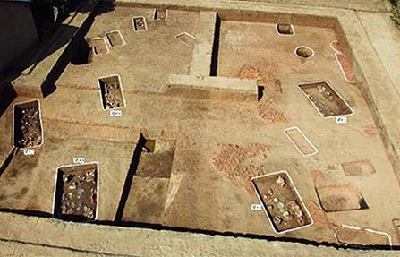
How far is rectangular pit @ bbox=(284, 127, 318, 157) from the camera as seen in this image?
716cm

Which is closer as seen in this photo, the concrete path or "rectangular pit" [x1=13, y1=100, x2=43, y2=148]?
"rectangular pit" [x1=13, y1=100, x2=43, y2=148]

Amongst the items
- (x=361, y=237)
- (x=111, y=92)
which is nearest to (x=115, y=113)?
(x=111, y=92)

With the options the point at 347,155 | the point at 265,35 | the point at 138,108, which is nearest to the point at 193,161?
the point at 138,108

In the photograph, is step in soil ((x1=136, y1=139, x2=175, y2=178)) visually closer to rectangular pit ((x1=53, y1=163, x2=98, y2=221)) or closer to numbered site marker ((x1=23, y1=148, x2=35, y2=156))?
rectangular pit ((x1=53, y1=163, x2=98, y2=221))

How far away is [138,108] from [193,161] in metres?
1.78

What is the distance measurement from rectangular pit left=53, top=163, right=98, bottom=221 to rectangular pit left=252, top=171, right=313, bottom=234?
2.78m

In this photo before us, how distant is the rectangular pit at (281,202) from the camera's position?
6.13 metres

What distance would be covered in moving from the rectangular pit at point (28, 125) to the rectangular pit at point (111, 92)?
4.32ft

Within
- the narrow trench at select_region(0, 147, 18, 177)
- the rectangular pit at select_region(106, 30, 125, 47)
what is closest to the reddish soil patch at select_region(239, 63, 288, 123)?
the rectangular pit at select_region(106, 30, 125, 47)

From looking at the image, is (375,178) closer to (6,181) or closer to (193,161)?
(193,161)

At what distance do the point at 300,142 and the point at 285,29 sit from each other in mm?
4294

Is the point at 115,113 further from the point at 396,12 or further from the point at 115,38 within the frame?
the point at 396,12

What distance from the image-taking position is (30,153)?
281 inches

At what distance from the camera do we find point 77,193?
6.59 metres
